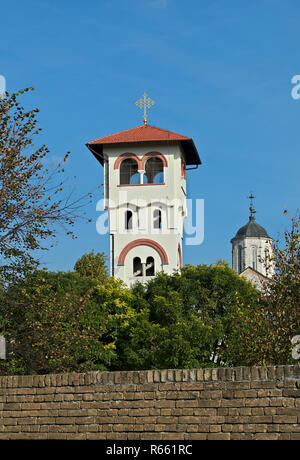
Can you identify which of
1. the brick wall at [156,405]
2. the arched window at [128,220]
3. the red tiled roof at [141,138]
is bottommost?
the brick wall at [156,405]

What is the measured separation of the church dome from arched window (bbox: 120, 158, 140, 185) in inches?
1581

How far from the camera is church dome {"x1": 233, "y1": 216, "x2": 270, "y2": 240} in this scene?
97.5 meters

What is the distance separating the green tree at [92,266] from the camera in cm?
5909

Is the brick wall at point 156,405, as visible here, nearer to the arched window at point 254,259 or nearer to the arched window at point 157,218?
the arched window at point 157,218

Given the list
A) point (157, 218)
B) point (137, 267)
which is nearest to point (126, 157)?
point (157, 218)

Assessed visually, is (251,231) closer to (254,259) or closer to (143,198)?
(254,259)

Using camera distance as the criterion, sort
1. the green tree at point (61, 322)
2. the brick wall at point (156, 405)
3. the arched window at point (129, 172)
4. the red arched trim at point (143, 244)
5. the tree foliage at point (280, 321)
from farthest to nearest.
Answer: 1. the arched window at point (129, 172)
2. the red arched trim at point (143, 244)
3. the green tree at point (61, 322)
4. the tree foliage at point (280, 321)
5. the brick wall at point (156, 405)

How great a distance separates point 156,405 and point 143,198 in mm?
47367

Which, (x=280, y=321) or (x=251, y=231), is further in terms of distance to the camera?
(x=251, y=231)

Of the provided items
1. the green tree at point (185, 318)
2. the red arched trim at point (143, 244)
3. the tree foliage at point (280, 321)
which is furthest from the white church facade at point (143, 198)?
the tree foliage at point (280, 321)

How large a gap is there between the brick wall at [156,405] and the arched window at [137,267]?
44.3 metres

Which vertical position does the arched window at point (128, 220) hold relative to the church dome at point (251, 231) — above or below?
below

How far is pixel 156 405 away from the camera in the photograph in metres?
11.5

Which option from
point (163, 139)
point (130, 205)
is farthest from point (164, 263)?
point (163, 139)
